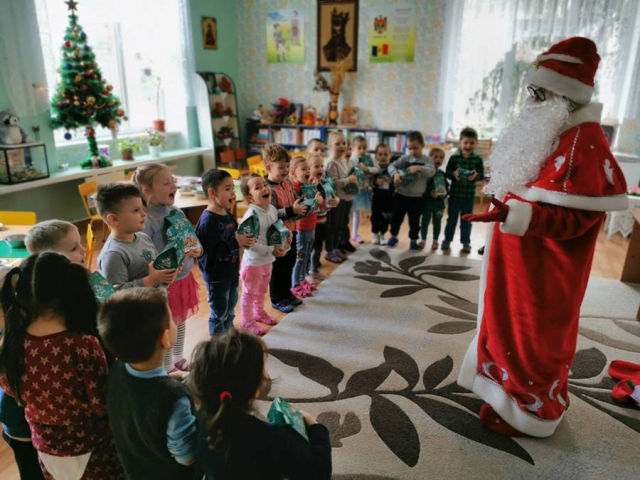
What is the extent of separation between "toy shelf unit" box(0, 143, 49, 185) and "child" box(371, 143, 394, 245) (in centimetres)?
325

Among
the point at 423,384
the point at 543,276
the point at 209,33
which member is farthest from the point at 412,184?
the point at 209,33

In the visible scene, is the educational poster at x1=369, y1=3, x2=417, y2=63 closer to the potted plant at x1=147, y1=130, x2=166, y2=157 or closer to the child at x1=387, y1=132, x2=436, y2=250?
the child at x1=387, y1=132, x2=436, y2=250

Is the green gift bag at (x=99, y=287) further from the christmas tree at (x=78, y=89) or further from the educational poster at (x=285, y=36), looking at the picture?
the educational poster at (x=285, y=36)

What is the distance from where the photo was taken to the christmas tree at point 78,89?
15.1 ft

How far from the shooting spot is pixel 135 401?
1117 millimetres

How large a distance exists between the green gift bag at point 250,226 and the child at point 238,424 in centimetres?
134

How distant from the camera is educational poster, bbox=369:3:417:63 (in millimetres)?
6164

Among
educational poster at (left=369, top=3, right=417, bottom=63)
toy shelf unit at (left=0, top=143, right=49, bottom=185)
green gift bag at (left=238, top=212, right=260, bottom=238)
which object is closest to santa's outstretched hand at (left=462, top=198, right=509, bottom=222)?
green gift bag at (left=238, top=212, right=260, bottom=238)

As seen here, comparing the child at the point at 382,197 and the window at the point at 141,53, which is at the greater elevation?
the window at the point at 141,53

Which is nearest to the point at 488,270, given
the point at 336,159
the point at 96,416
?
the point at 96,416

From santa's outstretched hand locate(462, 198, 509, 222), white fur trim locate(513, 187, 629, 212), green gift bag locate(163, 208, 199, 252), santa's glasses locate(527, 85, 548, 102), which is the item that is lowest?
green gift bag locate(163, 208, 199, 252)

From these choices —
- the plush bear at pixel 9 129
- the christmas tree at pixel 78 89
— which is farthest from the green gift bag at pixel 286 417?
the christmas tree at pixel 78 89

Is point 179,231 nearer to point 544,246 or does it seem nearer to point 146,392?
point 146,392

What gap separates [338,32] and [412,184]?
3426 millimetres
